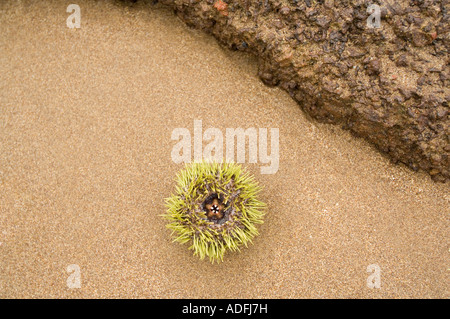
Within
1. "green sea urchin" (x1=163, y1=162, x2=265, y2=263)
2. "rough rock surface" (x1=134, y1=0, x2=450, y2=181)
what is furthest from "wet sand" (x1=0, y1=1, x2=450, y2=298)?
"green sea urchin" (x1=163, y1=162, x2=265, y2=263)

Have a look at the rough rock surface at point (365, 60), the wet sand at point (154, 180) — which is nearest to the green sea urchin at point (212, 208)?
the wet sand at point (154, 180)

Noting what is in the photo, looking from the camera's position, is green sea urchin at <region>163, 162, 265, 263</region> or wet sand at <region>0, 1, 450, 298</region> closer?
green sea urchin at <region>163, 162, 265, 263</region>

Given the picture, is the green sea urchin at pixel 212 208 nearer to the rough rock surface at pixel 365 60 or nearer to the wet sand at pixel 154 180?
the wet sand at pixel 154 180

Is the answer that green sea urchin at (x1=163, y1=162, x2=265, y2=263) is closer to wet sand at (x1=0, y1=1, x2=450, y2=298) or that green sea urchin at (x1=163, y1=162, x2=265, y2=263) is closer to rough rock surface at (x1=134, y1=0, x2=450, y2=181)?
wet sand at (x1=0, y1=1, x2=450, y2=298)

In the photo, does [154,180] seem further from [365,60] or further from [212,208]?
[365,60]

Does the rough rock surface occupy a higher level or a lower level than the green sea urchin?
higher

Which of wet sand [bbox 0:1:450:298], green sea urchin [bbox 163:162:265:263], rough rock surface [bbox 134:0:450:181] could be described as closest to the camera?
green sea urchin [bbox 163:162:265:263]

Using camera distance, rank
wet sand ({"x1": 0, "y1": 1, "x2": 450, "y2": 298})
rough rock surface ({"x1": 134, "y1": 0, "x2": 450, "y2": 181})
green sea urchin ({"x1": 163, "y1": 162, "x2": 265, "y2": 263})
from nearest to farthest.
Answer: green sea urchin ({"x1": 163, "y1": 162, "x2": 265, "y2": 263}) < rough rock surface ({"x1": 134, "y1": 0, "x2": 450, "y2": 181}) < wet sand ({"x1": 0, "y1": 1, "x2": 450, "y2": 298})
